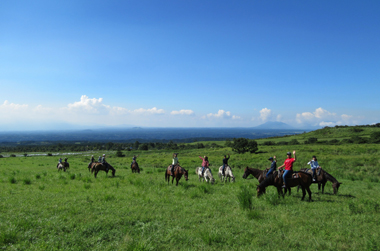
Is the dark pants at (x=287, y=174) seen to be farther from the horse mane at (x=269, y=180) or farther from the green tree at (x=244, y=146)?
the green tree at (x=244, y=146)

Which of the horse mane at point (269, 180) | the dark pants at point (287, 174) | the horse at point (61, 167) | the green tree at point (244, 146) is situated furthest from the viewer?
the green tree at point (244, 146)

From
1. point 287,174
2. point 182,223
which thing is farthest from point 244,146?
point 182,223

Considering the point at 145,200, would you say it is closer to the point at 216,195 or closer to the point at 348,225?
the point at 216,195

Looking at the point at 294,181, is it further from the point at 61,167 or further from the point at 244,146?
the point at 244,146

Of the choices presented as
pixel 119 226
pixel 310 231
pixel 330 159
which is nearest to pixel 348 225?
pixel 310 231

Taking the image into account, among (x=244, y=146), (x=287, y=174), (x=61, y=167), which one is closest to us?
(x=287, y=174)

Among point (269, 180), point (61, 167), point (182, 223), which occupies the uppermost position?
point (269, 180)

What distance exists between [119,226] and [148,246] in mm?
1922

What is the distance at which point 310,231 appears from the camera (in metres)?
6.96

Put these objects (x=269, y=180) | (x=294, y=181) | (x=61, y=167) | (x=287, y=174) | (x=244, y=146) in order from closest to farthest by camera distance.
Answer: (x=287, y=174) < (x=294, y=181) < (x=269, y=180) < (x=61, y=167) < (x=244, y=146)

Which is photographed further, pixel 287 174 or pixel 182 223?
pixel 287 174

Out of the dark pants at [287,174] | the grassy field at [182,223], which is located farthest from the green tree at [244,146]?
the dark pants at [287,174]

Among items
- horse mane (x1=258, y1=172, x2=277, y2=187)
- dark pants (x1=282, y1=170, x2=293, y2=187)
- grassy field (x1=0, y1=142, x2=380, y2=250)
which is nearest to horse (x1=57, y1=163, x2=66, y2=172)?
grassy field (x1=0, y1=142, x2=380, y2=250)

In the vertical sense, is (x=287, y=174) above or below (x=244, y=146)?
above
